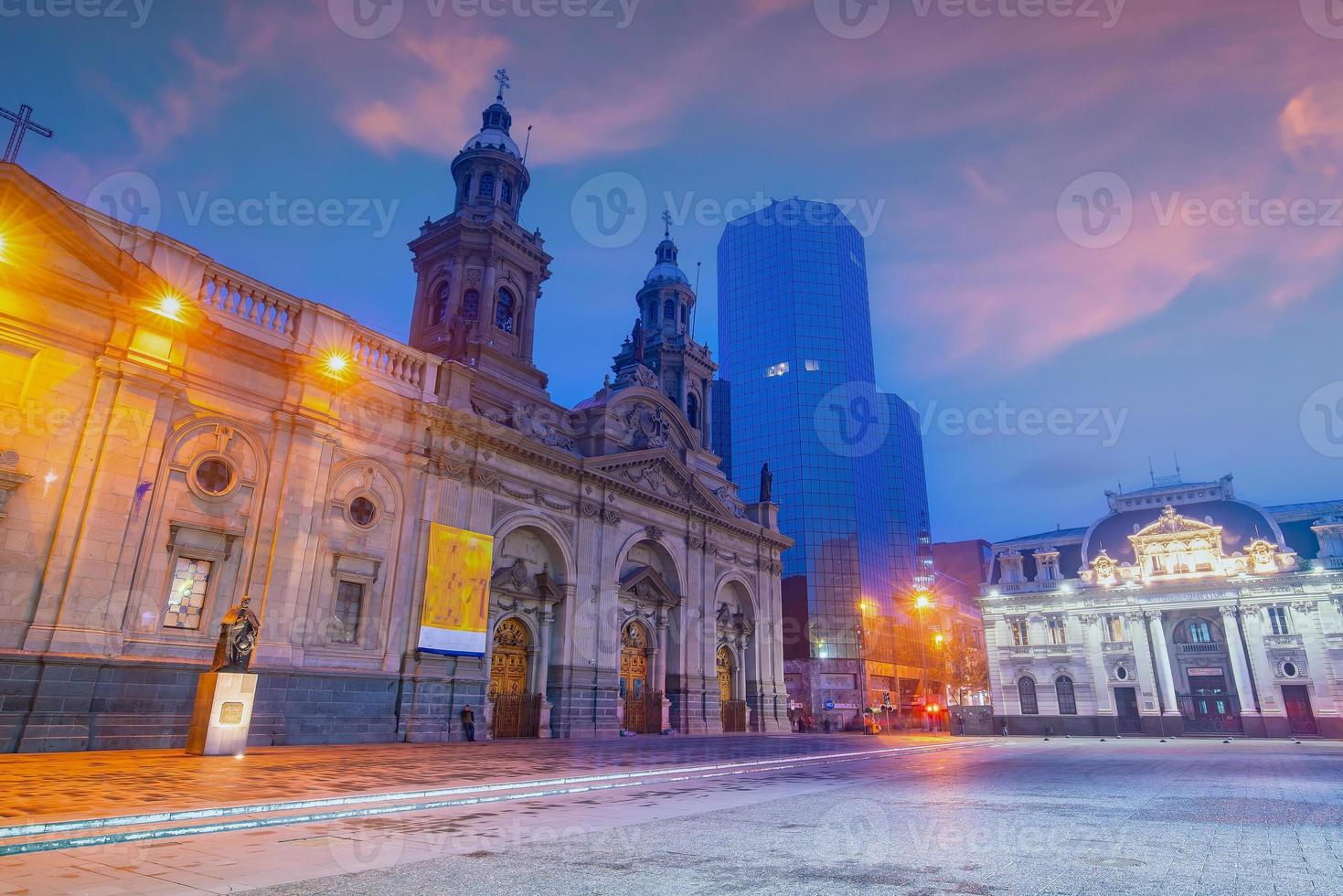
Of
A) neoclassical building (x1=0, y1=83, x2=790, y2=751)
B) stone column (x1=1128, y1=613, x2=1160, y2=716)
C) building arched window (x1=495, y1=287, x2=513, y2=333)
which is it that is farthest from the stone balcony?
building arched window (x1=495, y1=287, x2=513, y2=333)

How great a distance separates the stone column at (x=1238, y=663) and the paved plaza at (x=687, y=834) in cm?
4621

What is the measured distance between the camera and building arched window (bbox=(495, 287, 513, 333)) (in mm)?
41000

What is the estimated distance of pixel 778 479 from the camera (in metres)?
89.1

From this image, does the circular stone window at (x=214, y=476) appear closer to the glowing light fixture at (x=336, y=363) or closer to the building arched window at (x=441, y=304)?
the glowing light fixture at (x=336, y=363)

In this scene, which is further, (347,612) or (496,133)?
(496,133)

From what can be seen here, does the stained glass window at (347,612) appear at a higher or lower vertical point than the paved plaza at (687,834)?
higher

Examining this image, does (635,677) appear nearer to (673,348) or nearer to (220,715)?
(220,715)

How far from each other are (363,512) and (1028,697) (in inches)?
2085

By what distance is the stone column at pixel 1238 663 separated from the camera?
5159 cm

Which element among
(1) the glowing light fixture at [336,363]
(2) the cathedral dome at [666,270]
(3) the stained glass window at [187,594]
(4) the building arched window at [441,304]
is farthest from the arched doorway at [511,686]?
(2) the cathedral dome at [666,270]

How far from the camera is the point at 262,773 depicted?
12.9 meters

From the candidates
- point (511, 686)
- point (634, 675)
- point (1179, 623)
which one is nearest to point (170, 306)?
point (511, 686)

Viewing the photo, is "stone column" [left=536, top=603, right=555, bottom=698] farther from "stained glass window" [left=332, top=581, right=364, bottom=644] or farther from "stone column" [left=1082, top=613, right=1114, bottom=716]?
"stone column" [left=1082, top=613, right=1114, bottom=716]

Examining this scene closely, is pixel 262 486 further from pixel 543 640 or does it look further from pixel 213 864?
pixel 213 864
